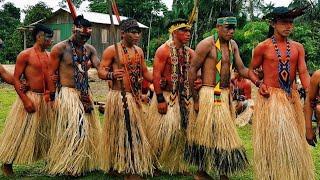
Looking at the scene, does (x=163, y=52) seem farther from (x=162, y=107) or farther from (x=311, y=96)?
(x=311, y=96)

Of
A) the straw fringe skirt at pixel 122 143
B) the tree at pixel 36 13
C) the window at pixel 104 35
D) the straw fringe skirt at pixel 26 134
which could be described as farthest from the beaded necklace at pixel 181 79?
the tree at pixel 36 13

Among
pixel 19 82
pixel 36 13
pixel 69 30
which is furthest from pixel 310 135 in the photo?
pixel 36 13

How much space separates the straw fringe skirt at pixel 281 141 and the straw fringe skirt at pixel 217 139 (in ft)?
1.11

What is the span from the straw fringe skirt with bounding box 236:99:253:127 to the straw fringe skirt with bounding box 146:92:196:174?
3450 millimetres

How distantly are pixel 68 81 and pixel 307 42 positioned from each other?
1917cm

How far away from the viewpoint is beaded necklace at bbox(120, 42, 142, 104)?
5645 millimetres

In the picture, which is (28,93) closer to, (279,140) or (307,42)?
(279,140)

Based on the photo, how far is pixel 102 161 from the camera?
219 inches

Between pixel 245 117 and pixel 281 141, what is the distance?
15.1 feet

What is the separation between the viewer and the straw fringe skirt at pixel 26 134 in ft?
18.7

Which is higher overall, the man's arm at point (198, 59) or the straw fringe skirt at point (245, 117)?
the man's arm at point (198, 59)

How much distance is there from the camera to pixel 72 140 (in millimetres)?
5539

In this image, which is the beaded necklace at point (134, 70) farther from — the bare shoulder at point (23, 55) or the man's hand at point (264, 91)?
the man's hand at point (264, 91)

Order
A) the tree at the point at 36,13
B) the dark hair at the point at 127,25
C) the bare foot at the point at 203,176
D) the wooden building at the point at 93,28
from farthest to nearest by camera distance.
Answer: the tree at the point at 36,13 → the wooden building at the point at 93,28 → the dark hair at the point at 127,25 → the bare foot at the point at 203,176
